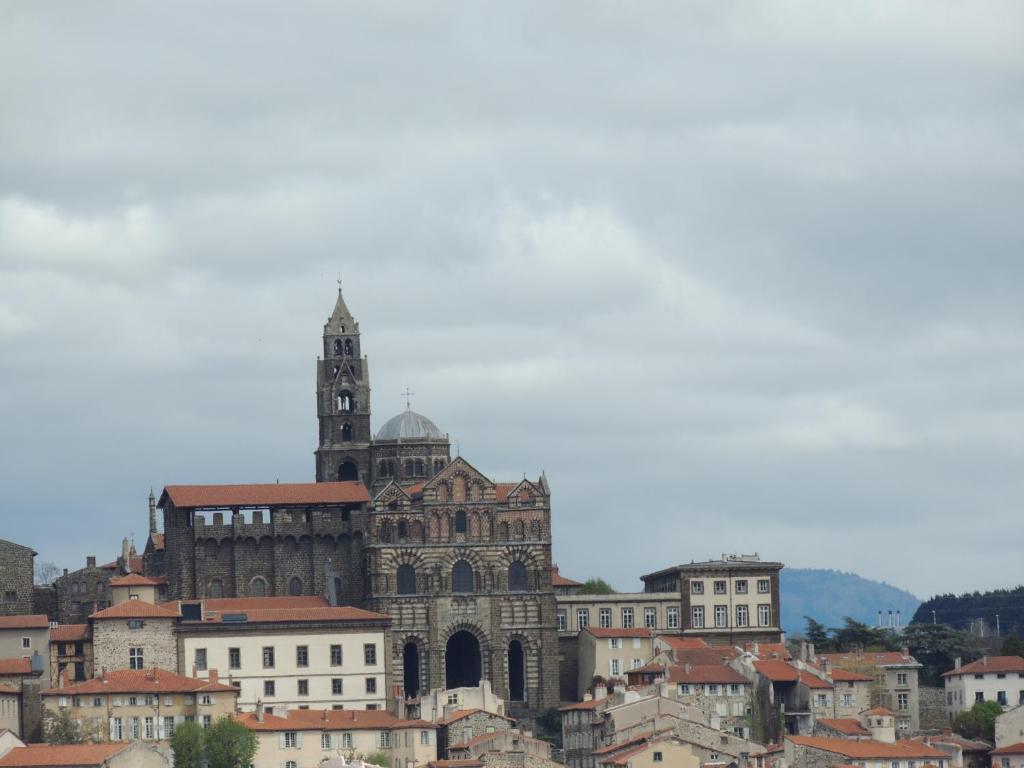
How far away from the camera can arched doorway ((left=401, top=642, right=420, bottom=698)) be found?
145 metres

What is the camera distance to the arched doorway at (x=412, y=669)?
14475 centimetres

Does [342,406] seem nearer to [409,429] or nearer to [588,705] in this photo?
[409,429]

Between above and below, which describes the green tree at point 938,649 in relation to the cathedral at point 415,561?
below

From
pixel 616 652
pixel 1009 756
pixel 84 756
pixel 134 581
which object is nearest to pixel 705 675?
pixel 616 652

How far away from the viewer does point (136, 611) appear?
451 ft

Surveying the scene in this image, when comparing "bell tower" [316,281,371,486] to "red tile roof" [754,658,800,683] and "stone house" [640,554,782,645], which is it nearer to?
"stone house" [640,554,782,645]

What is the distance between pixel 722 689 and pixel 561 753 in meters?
9.42

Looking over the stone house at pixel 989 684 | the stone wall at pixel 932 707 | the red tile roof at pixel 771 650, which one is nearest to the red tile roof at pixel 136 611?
the red tile roof at pixel 771 650

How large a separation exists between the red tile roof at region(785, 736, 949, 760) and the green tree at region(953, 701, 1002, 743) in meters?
8.95

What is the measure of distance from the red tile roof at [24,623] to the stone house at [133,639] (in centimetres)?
311

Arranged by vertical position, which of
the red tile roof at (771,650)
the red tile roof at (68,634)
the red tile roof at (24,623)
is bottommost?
the red tile roof at (771,650)

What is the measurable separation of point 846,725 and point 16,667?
143ft

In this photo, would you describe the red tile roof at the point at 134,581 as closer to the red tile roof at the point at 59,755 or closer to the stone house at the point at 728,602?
the red tile roof at the point at 59,755

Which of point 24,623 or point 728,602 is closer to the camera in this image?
Answer: point 24,623
